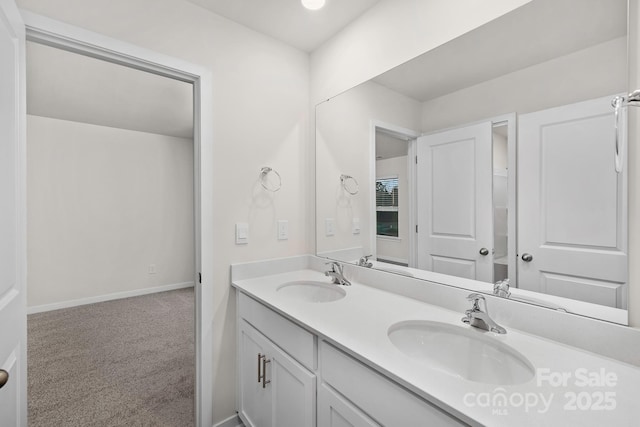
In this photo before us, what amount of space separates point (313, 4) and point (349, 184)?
99 cm

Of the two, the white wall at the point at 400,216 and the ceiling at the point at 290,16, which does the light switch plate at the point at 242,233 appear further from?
the ceiling at the point at 290,16

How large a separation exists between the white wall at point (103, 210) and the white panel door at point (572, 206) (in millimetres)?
4389

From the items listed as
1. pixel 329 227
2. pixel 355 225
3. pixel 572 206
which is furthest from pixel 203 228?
pixel 572 206

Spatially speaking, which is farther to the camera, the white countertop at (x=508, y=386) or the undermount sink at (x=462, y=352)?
the undermount sink at (x=462, y=352)

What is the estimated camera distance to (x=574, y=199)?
93 cm

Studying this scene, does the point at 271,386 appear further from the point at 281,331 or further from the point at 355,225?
the point at 355,225

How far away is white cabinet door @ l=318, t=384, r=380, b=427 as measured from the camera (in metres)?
0.86

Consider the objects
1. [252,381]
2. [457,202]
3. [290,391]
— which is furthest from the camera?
[252,381]

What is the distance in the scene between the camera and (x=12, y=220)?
994 mm

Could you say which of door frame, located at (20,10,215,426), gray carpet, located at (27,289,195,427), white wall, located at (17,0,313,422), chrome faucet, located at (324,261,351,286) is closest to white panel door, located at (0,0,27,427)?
white wall, located at (17,0,313,422)

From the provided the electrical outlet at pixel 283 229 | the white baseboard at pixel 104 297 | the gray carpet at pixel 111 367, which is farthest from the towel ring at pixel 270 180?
the white baseboard at pixel 104 297

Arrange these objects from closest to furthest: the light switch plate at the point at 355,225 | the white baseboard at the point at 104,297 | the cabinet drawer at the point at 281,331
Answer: the cabinet drawer at the point at 281,331
the light switch plate at the point at 355,225
the white baseboard at the point at 104,297

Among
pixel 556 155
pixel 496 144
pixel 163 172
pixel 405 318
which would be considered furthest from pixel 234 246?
pixel 163 172

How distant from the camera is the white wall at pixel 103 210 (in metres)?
3.41
